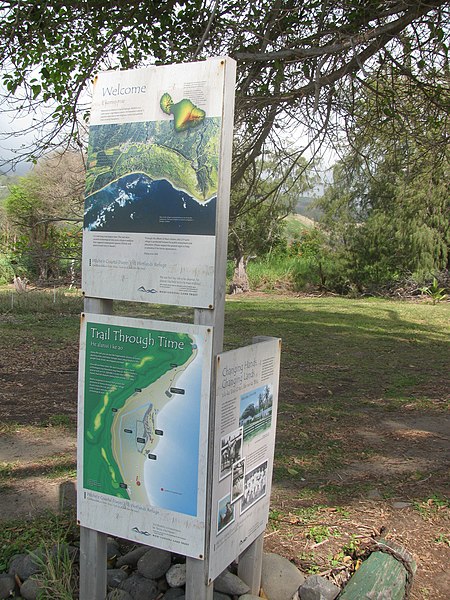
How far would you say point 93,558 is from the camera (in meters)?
2.74

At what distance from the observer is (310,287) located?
24.2 meters

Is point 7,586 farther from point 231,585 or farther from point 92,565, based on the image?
point 231,585

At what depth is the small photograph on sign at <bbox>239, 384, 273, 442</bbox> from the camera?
2727 mm

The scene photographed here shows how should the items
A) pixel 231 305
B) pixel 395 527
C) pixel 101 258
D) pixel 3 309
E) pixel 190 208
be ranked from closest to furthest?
pixel 190 208 → pixel 101 258 → pixel 395 527 → pixel 3 309 → pixel 231 305

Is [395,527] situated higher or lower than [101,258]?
lower

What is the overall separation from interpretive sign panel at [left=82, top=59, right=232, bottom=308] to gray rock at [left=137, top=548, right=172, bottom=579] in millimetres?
Result: 1306


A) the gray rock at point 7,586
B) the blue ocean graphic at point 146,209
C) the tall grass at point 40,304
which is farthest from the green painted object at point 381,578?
the tall grass at point 40,304

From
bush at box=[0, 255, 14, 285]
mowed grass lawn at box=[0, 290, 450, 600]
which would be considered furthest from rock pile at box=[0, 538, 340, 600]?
bush at box=[0, 255, 14, 285]

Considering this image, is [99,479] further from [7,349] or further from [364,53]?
[7,349]

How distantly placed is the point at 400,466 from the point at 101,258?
3212 mm

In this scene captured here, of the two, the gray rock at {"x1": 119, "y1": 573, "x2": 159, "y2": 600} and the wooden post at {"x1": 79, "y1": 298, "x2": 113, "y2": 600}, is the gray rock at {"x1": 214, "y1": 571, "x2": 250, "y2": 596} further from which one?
the wooden post at {"x1": 79, "y1": 298, "x2": 113, "y2": 600}

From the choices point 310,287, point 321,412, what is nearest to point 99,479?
point 321,412

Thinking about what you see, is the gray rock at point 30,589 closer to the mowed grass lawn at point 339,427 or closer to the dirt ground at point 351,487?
the mowed grass lawn at point 339,427

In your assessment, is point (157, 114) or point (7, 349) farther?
point (7, 349)
